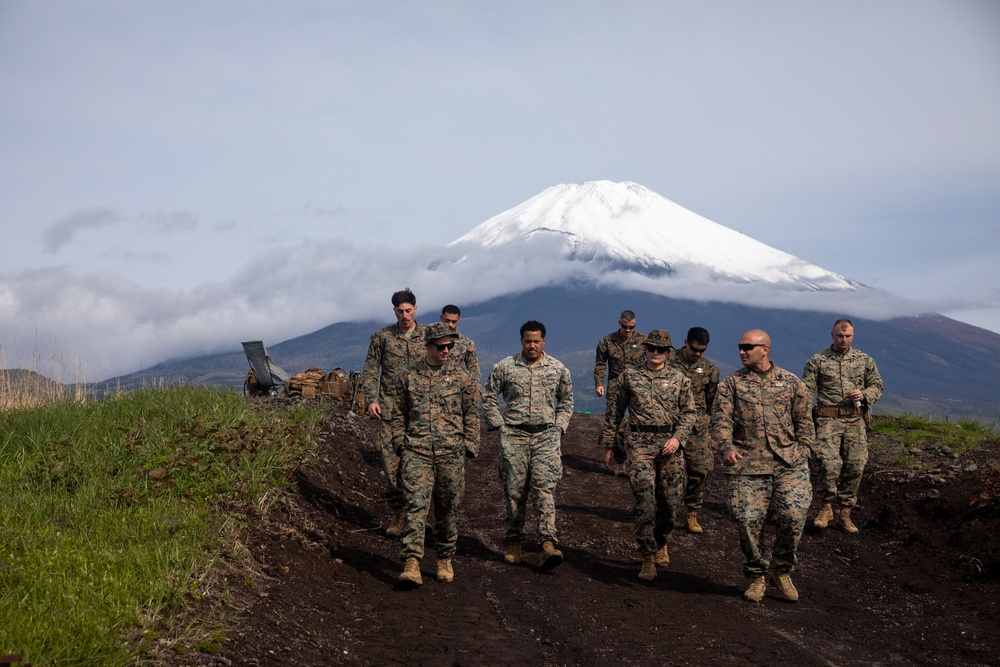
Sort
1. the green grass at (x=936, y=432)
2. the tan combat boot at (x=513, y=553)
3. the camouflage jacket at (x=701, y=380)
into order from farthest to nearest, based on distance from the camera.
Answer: the green grass at (x=936, y=432), the camouflage jacket at (x=701, y=380), the tan combat boot at (x=513, y=553)

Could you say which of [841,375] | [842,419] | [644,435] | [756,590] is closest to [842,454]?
[842,419]

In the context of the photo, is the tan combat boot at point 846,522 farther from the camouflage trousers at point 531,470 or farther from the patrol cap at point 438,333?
the patrol cap at point 438,333

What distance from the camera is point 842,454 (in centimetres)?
1065

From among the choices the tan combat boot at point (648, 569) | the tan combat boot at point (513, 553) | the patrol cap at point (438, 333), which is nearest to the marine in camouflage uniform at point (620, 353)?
the tan combat boot at point (513, 553)

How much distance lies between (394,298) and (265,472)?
2.41 meters

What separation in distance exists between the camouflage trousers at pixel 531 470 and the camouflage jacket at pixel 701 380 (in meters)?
2.78

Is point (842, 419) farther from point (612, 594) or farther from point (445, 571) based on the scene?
point (445, 571)

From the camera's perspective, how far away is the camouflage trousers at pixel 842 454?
1054 centimetres

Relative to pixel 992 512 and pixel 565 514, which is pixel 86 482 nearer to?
pixel 565 514

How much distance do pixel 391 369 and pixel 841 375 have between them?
5.51 m

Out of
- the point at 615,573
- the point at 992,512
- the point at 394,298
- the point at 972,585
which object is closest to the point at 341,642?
the point at 615,573

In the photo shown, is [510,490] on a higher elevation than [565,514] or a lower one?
higher

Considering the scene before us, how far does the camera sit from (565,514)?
11.2 meters

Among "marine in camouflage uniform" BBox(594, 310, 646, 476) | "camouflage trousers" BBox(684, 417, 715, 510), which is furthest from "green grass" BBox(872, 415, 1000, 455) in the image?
"camouflage trousers" BBox(684, 417, 715, 510)
